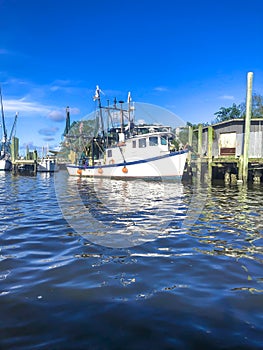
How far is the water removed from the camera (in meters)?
3.17

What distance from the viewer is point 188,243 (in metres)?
6.62

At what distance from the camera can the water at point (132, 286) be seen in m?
3.17

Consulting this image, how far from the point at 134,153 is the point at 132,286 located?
24385 millimetres

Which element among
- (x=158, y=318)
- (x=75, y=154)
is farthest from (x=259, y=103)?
(x=158, y=318)

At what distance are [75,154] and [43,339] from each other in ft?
140

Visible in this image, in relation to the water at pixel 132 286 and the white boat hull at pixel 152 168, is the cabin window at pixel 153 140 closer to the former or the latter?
the white boat hull at pixel 152 168

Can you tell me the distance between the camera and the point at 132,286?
4418 mm

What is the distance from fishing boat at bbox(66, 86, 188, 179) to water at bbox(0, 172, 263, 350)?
708 inches

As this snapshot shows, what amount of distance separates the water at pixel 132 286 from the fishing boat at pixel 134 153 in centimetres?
1799

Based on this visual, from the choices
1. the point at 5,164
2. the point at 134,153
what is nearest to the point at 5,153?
the point at 5,164

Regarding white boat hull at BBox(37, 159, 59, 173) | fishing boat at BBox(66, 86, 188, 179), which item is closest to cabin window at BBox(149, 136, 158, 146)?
fishing boat at BBox(66, 86, 188, 179)

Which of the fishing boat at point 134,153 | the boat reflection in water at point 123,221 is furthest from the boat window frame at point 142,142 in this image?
the boat reflection in water at point 123,221

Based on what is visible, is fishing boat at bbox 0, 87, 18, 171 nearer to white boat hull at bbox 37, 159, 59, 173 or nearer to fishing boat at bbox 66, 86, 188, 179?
white boat hull at bbox 37, 159, 59, 173

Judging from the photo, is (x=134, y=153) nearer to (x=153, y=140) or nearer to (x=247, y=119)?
(x=153, y=140)
